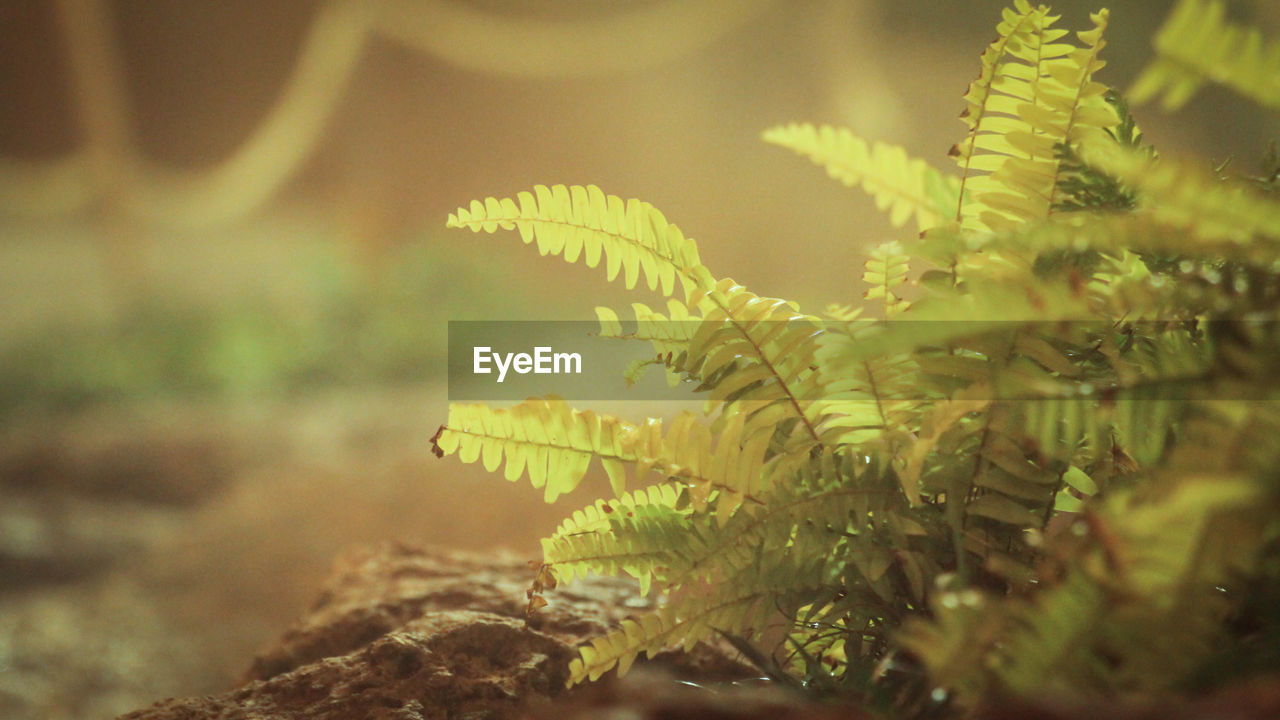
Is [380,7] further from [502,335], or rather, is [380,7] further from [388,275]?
[502,335]

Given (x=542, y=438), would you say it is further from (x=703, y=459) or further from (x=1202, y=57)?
(x=1202, y=57)

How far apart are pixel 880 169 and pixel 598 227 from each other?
21 centimetres

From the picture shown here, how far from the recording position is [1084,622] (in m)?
0.34

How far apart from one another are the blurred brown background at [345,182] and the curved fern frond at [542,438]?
6.51 feet

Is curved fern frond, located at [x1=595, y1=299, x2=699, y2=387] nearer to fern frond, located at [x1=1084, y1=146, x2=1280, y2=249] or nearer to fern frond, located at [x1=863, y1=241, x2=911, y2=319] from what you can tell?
fern frond, located at [x1=863, y1=241, x2=911, y2=319]

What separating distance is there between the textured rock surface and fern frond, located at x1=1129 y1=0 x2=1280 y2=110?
0.62 m

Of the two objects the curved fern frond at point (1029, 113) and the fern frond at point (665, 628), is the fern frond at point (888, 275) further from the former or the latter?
the fern frond at point (665, 628)

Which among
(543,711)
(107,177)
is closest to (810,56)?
(107,177)

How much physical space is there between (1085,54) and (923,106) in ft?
→ 7.72

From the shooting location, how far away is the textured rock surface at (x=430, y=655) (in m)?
0.74

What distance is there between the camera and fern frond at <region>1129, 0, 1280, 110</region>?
0.32m

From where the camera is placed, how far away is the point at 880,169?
1.95 feet

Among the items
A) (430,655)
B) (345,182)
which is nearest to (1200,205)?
(430,655)

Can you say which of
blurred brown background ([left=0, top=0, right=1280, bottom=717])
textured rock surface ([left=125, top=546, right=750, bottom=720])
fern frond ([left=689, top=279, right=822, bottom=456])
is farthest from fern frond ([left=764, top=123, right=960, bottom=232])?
blurred brown background ([left=0, top=0, right=1280, bottom=717])
